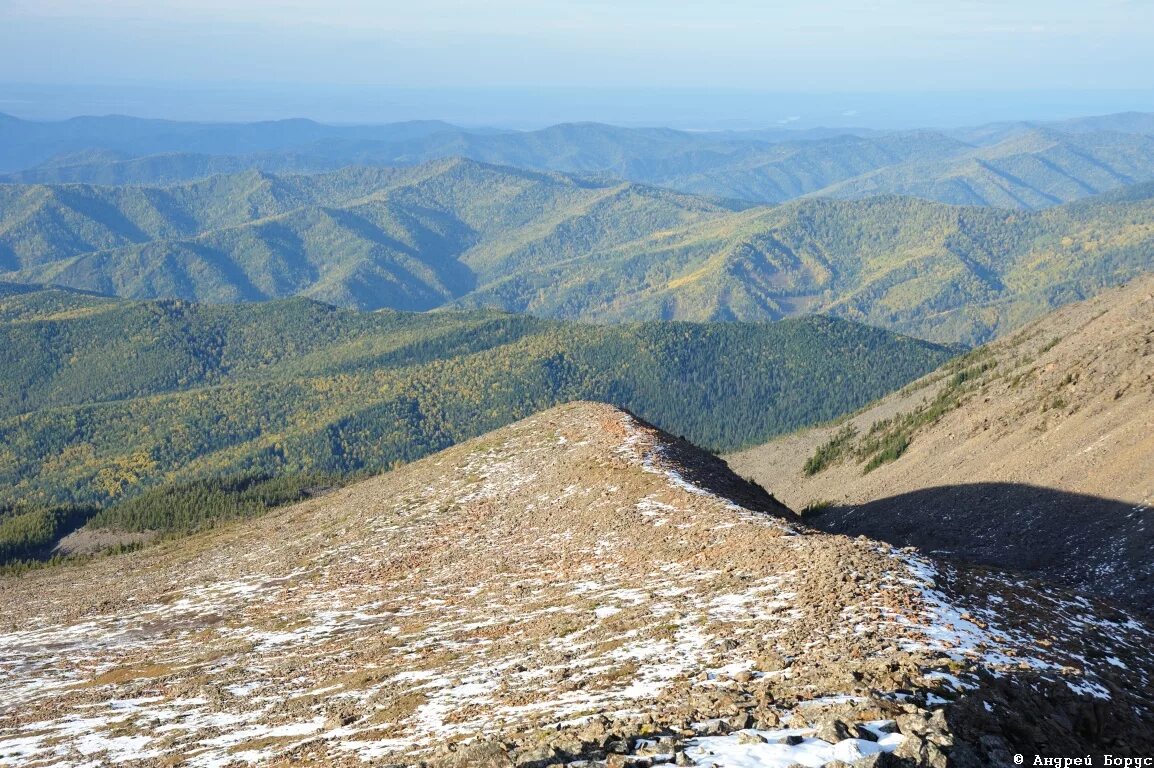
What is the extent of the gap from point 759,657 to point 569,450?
44.8m

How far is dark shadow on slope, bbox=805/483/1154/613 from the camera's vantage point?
56.7 m

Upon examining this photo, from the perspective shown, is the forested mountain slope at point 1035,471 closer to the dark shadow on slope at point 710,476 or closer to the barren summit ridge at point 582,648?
the dark shadow on slope at point 710,476

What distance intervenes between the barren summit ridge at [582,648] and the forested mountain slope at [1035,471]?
1775 centimetres

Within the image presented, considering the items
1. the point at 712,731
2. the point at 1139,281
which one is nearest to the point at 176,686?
the point at 712,731

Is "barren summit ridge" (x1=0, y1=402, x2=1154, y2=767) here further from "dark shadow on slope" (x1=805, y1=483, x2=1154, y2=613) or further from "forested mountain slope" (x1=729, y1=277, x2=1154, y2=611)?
"forested mountain slope" (x1=729, y1=277, x2=1154, y2=611)

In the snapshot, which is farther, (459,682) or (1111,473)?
(1111,473)

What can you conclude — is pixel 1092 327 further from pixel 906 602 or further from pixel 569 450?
pixel 906 602

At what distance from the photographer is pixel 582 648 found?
35.5 meters

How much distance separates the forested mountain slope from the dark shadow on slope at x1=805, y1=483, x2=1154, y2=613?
12 centimetres

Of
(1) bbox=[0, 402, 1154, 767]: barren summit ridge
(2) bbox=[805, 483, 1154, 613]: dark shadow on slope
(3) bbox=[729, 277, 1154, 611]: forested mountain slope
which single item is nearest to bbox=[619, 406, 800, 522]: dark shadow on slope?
(1) bbox=[0, 402, 1154, 767]: barren summit ridge

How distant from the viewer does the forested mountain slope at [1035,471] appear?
62.2m

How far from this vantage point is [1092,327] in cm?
11700

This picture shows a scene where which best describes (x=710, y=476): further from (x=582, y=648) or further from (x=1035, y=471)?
(x=582, y=648)

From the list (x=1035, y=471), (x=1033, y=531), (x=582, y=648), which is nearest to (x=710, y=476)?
(x=1033, y=531)
